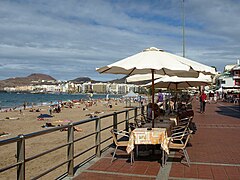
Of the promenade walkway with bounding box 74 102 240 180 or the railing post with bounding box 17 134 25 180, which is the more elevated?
the railing post with bounding box 17 134 25 180

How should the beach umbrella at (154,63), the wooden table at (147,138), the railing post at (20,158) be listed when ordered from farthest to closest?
the wooden table at (147,138)
the beach umbrella at (154,63)
the railing post at (20,158)

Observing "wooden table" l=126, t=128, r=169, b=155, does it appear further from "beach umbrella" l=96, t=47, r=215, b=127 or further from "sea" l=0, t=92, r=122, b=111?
"sea" l=0, t=92, r=122, b=111

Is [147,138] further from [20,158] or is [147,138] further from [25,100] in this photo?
[25,100]

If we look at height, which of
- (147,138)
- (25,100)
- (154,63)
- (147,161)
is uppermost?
(154,63)

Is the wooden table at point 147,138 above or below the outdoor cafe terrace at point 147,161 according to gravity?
above

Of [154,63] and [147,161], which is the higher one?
[154,63]

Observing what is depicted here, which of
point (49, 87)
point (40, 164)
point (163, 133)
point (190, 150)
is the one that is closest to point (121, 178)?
point (163, 133)

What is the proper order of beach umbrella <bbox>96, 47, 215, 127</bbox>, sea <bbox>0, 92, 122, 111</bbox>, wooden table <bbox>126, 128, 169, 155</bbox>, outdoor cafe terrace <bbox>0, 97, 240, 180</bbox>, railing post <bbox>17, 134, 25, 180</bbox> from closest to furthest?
railing post <bbox>17, 134, 25, 180</bbox> < outdoor cafe terrace <bbox>0, 97, 240, 180</bbox> < beach umbrella <bbox>96, 47, 215, 127</bbox> < wooden table <bbox>126, 128, 169, 155</bbox> < sea <bbox>0, 92, 122, 111</bbox>

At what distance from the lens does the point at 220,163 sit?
6.33 m

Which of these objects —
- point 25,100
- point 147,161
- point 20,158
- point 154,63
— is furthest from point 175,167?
point 25,100

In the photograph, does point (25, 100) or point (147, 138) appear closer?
point (147, 138)

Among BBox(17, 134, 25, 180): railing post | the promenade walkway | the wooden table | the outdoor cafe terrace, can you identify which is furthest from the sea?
BBox(17, 134, 25, 180): railing post

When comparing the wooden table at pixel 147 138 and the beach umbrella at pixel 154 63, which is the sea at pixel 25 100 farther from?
the wooden table at pixel 147 138

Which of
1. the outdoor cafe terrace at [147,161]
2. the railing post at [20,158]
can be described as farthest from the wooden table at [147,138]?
the railing post at [20,158]
